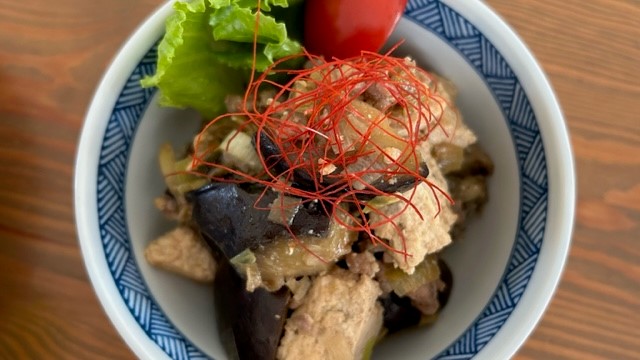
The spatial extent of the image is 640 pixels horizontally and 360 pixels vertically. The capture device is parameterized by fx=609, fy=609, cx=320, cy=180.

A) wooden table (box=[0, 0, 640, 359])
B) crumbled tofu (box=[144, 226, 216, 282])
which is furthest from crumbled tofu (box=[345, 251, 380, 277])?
wooden table (box=[0, 0, 640, 359])

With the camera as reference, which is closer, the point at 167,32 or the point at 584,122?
the point at 167,32

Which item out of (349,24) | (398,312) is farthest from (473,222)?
(349,24)

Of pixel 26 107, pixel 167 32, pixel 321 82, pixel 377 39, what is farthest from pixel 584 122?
pixel 26 107

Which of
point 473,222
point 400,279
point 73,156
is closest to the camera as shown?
point 400,279

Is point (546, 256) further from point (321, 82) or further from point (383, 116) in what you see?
point (321, 82)

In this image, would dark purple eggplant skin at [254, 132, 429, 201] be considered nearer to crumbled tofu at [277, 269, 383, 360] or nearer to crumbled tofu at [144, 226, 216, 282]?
crumbled tofu at [277, 269, 383, 360]

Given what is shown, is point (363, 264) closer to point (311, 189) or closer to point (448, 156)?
point (311, 189)

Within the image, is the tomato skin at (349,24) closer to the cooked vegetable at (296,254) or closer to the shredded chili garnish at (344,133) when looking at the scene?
the shredded chili garnish at (344,133)
